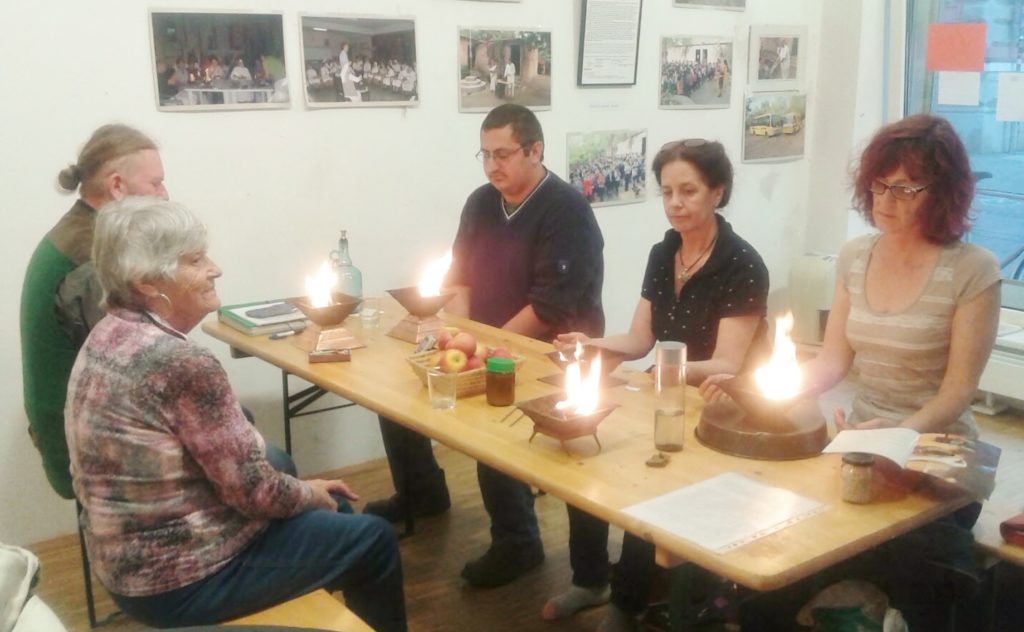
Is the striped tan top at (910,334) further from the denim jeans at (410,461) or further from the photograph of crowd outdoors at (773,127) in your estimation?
the photograph of crowd outdoors at (773,127)

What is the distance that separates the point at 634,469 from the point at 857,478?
41 centimetres

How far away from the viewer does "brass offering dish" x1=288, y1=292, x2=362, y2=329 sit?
2.87 m

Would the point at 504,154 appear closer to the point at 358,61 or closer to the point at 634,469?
the point at 358,61

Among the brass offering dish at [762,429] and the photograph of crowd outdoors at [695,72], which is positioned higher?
the photograph of crowd outdoors at [695,72]

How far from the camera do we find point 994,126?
4719mm

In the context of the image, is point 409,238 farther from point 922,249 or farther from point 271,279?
point 922,249

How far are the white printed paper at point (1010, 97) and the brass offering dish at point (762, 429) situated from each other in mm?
3222

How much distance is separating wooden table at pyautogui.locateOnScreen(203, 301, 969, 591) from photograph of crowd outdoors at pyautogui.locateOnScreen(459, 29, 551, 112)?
1569 mm

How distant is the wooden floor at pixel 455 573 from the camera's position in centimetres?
280

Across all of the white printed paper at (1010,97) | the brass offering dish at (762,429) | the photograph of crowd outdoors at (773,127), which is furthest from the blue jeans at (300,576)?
the white printed paper at (1010,97)

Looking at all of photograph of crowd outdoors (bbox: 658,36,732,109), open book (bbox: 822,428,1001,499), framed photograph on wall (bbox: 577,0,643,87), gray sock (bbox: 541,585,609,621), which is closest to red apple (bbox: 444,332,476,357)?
gray sock (bbox: 541,585,609,621)

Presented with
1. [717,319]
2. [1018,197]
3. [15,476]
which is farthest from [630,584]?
[1018,197]

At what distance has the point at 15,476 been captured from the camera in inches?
127

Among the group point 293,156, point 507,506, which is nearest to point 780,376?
point 507,506
